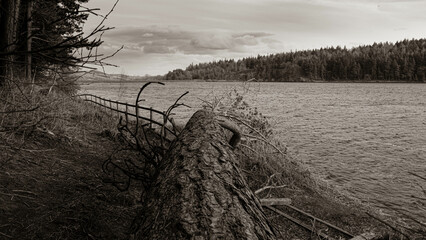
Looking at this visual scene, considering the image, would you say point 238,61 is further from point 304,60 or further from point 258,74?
point 304,60

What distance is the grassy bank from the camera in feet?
12.7

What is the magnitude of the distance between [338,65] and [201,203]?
5618 inches

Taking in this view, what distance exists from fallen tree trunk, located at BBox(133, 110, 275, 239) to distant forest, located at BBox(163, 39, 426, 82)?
84.9 meters

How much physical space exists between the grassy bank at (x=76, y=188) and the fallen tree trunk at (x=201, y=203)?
47 centimetres

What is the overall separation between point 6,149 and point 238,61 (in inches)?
6989

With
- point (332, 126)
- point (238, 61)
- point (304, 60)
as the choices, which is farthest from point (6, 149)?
point (238, 61)

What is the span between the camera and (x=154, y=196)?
2574mm

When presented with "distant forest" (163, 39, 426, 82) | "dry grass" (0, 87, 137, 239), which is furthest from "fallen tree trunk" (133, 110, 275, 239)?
"distant forest" (163, 39, 426, 82)

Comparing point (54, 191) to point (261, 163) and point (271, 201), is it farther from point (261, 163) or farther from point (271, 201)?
point (261, 163)

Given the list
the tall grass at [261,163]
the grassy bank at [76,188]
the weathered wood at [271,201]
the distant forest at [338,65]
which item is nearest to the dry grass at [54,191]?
the grassy bank at [76,188]

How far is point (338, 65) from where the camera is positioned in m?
135

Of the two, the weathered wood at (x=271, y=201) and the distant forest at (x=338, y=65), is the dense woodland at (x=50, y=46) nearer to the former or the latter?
the weathered wood at (x=271, y=201)

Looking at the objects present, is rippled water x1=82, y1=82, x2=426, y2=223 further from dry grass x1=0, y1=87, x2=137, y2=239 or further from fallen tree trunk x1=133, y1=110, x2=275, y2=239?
fallen tree trunk x1=133, y1=110, x2=275, y2=239

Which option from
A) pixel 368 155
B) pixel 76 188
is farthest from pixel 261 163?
pixel 368 155
